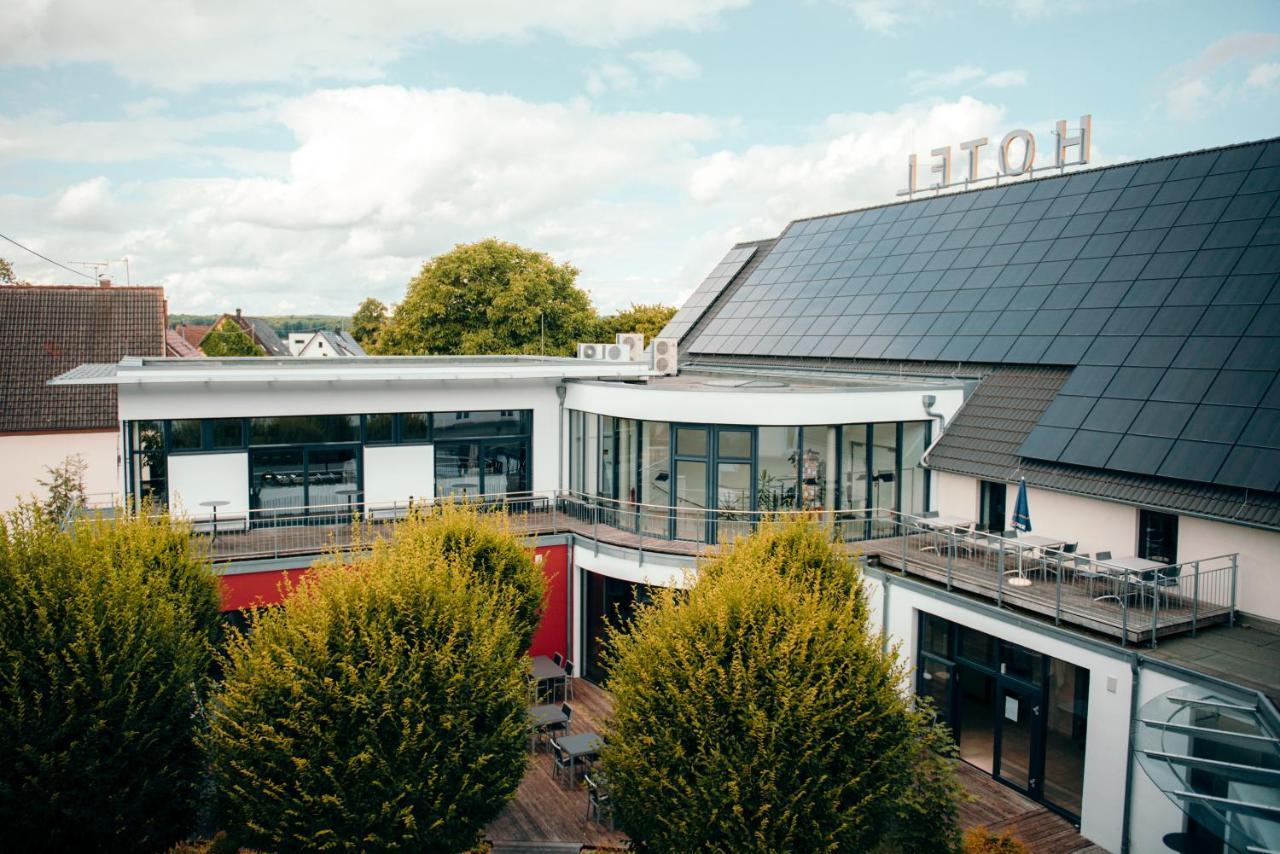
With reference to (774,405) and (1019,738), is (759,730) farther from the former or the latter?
(774,405)

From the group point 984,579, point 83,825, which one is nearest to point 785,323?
point 984,579

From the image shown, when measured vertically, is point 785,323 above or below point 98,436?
above

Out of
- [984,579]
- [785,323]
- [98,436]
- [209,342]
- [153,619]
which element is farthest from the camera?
[209,342]

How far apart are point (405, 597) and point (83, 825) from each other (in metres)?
4.90

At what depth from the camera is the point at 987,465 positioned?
61.4 feet

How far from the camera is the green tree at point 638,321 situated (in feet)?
184

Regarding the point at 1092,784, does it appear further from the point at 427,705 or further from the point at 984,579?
the point at 427,705

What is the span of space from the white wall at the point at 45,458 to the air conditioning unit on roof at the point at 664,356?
2001cm

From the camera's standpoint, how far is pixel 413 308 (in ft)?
173

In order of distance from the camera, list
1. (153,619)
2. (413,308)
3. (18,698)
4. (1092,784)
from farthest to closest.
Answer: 1. (413,308)
2. (1092,784)
3. (153,619)
4. (18,698)

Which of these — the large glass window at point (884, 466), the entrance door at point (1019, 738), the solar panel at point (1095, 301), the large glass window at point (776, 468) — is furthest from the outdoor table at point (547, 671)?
the solar panel at point (1095, 301)

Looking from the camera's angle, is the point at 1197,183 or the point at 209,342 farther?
the point at 209,342

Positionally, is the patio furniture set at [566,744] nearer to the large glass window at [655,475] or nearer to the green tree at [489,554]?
the green tree at [489,554]

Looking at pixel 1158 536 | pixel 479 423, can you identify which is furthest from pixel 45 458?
pixel 1158 536
